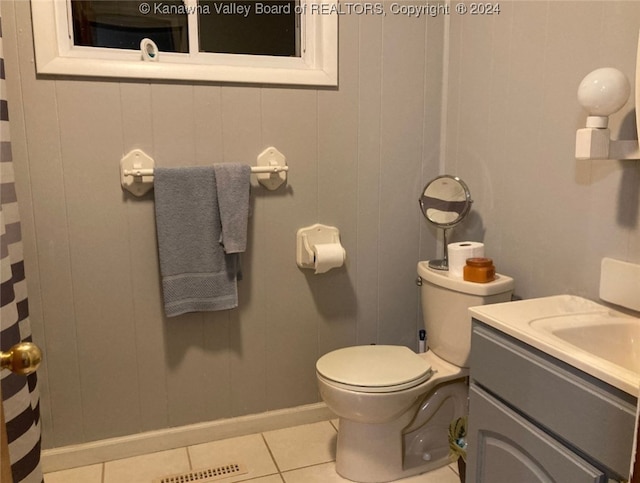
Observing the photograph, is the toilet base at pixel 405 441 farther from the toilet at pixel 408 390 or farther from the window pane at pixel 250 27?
the window pane at pixel 250 27

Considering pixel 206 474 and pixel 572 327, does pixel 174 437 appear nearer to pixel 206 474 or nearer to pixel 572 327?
pixel 206 474

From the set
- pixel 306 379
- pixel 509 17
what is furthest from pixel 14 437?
pixel 509 17

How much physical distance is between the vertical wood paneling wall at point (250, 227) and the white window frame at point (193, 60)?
4cm

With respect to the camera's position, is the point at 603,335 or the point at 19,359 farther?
the point at 603,335

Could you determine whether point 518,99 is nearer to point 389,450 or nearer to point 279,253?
point 279,253

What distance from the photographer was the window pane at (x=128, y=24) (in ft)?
6.25

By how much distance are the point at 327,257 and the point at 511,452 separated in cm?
98

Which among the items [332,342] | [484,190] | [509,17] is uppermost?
[509,17]

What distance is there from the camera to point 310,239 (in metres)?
2.14

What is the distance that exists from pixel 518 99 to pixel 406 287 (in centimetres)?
90

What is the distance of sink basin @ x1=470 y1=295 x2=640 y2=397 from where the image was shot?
1274 millimetres

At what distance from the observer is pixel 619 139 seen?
1477 millimetres

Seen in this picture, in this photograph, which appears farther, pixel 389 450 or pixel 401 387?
pixel 389 450

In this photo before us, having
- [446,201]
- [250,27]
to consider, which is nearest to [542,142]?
[446,201]
